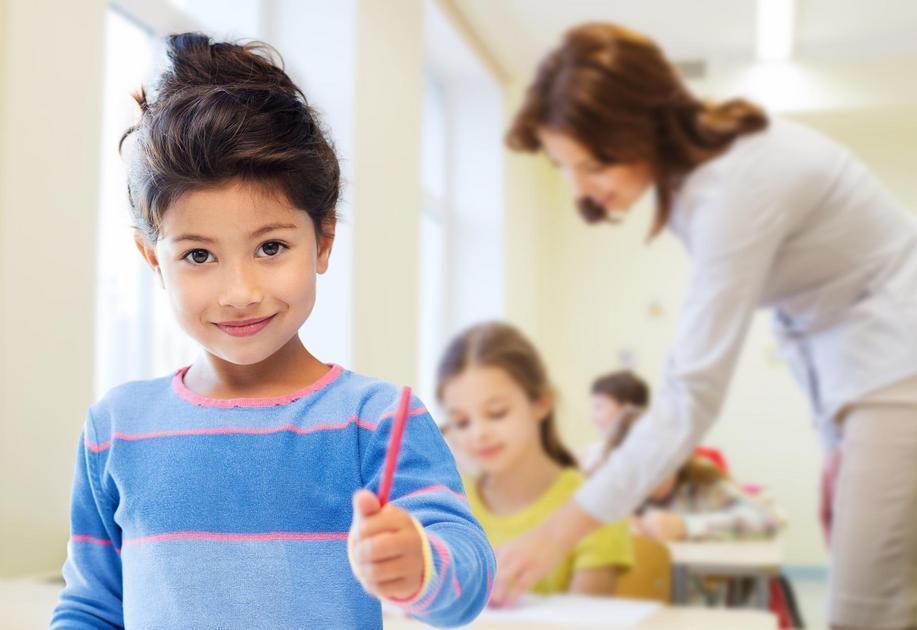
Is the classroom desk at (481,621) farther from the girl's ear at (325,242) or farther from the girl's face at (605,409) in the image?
the girl's face at (605,409)

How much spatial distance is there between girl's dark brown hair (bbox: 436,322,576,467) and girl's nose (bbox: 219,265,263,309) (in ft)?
6.23

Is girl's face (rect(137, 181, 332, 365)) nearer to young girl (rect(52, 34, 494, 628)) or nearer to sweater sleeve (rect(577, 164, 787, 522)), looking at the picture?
young girl (rect(52, 34, 494, 628))

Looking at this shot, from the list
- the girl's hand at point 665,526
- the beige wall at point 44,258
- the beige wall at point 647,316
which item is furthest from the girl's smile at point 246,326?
the beige wall at point 647,316

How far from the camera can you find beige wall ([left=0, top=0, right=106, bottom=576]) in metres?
1.67

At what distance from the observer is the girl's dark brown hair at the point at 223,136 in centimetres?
58

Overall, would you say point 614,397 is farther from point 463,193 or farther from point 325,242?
point 325,242

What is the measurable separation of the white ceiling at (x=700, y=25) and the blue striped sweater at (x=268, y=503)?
4919 millimetres

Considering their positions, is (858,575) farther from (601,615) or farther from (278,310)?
(278,310)

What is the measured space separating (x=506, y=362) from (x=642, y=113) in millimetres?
875

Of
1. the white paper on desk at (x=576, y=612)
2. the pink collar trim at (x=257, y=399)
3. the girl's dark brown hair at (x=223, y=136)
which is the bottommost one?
the white paper on desk at (x=576, y=612)

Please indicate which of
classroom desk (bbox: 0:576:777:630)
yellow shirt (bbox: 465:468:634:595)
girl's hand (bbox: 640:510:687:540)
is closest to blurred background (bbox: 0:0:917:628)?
classroom desk (bbox: 0:576:777:630)

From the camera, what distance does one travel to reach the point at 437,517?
57cm

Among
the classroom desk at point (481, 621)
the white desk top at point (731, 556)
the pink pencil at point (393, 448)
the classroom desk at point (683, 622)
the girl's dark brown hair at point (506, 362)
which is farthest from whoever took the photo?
the white desk top at point (731, 556)

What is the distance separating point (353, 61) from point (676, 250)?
4.62 meters
